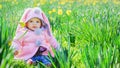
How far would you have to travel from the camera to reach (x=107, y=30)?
4500 mm

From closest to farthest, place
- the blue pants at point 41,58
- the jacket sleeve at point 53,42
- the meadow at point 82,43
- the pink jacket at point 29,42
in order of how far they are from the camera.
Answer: the meadow at point 82,43, the blue pants at point 41,58, the pink jacket at point 29,42, the jacket sleeve at point 53,42

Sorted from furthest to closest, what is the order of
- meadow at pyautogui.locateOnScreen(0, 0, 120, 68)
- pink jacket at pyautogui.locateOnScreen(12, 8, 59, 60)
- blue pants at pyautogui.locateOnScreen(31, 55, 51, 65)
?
1. pink jacket at pyautogui.locateOnScreen(12, 8, 59, 60)
2. blue pants at pyautogui.locateOnScreen(31, 55, 51, 65)
3. meadow at pyautogui.locateOnScreen(0, 0, 120, 68)

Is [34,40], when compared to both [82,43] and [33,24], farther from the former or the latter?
[82,43]

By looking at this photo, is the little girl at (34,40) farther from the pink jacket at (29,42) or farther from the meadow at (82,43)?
the meadow at (82,43)

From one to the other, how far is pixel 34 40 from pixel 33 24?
6.8 inches

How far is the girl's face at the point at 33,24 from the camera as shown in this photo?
4.21 metres

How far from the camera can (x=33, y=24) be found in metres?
4.20

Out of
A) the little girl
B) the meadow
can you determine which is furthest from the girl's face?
the meadow

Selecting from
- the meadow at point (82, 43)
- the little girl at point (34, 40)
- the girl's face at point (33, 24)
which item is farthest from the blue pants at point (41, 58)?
the girl's face at point (33, 24)

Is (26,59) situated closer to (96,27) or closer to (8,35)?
(8,35)

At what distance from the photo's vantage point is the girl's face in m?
4.21

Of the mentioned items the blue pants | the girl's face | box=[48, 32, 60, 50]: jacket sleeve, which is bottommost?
the blue pants

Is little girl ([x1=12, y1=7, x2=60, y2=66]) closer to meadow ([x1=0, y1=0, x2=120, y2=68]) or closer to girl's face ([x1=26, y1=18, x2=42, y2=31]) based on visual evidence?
girl's face ([x1=26, y1=18, x2=42, y2=31])

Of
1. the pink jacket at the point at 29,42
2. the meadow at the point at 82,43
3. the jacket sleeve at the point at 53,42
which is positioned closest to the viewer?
the meadow at the point at 82,43
